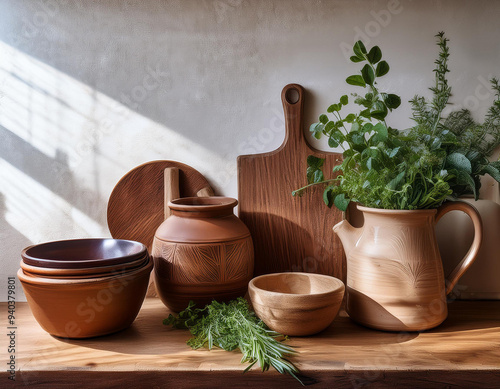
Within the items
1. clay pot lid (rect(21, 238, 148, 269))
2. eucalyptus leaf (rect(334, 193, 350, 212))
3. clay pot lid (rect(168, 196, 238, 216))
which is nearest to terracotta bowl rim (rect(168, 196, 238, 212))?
clay pot lid (rect(168, 196, 238, 216))

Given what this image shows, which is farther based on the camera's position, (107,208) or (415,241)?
(107,208)

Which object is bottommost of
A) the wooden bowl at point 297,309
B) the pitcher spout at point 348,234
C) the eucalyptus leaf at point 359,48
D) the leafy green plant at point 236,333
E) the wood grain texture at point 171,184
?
the leafy green plant at point 236,333

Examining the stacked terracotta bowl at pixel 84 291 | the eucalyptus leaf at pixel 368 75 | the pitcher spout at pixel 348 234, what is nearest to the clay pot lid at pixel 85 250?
the stacked terracotta bowl at pixel 84 291

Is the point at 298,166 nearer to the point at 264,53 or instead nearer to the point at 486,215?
the point at 264,53

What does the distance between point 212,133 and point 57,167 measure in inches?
15.7

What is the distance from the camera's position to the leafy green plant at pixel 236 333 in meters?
0.75

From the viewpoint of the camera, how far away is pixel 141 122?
1123mm

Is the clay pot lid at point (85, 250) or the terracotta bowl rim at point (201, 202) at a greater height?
the terracotta bowl rim at point (201, 202)

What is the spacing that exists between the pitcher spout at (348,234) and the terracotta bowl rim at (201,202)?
0.23 m

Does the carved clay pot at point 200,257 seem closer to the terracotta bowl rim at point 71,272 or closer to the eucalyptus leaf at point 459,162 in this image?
the terracotta bowl rim at point 71,272

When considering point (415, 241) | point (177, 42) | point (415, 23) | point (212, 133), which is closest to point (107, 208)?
point (212, 133)

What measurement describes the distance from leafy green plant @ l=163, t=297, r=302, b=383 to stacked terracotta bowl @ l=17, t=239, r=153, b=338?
111 mm

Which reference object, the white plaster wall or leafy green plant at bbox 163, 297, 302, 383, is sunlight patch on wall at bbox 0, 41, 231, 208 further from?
leafy green plant at bbox 163, 297, 302, 383

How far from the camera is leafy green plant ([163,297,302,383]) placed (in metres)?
0.75
